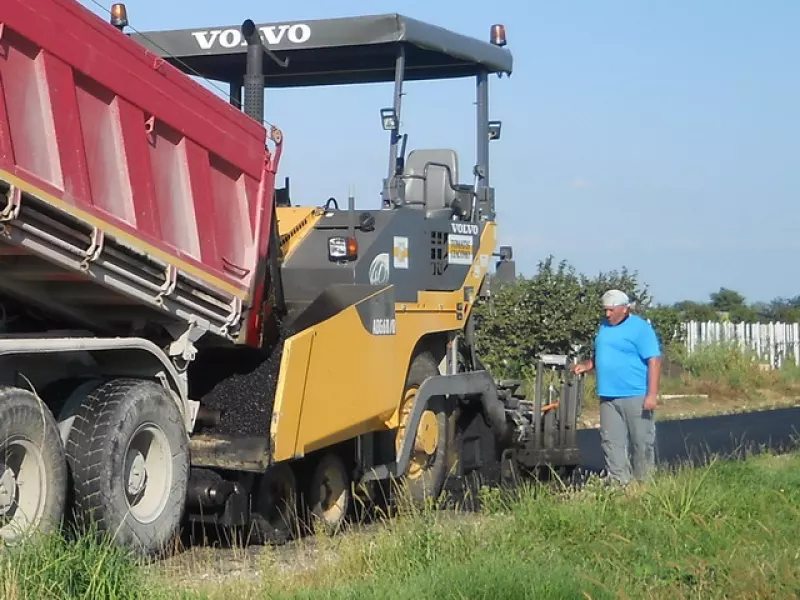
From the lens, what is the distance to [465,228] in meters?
10.5

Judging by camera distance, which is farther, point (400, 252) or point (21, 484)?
point (400, 252)

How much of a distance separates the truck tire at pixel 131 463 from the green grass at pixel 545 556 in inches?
28.2

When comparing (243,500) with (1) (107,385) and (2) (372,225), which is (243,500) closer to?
(1) (107,385)

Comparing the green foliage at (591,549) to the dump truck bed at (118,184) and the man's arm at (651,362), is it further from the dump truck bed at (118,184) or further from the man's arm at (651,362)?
the dump truck bed at (118,184)

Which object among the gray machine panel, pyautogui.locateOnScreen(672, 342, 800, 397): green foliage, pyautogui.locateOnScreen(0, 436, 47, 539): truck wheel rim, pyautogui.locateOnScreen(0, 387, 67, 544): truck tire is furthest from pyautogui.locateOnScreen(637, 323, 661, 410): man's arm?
pyautogui.locateOnScreen(672, 342, 800, 397): green foliage

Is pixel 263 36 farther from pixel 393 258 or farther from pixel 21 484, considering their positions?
pixel 21 484

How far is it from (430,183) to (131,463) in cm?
406

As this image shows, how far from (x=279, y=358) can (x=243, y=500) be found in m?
0.86

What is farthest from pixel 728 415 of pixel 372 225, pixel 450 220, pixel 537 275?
pixel 372 225

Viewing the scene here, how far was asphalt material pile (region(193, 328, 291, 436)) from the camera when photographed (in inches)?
308

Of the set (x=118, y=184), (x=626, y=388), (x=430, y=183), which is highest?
(x=430, y=183)

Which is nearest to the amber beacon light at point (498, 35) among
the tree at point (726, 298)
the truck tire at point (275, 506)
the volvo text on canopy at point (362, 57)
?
the volvo text on canopy at point (362, 57)

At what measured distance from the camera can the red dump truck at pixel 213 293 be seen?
21.7 ft

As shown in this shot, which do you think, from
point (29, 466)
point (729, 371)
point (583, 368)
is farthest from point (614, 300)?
point (729, 371)
